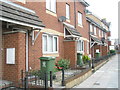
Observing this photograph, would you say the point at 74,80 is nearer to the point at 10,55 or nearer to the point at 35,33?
the point at 35,33

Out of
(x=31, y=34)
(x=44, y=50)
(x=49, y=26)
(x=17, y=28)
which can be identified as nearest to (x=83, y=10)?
(x=49, y=26)

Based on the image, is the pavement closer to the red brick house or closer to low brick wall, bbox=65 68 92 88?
low brick wall, bbox=65 68 92 88

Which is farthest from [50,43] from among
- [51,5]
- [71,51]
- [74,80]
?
[74,80]

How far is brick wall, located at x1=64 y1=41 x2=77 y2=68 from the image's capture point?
1166 cm

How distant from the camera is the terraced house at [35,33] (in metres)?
6.26

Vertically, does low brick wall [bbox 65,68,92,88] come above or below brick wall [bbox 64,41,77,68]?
below

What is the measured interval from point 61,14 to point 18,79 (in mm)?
7048

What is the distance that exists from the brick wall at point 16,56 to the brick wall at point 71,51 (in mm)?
5868

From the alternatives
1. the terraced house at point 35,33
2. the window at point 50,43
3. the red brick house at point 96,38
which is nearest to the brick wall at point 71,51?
the terraced house at point 35,33

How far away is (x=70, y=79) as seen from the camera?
290 inches

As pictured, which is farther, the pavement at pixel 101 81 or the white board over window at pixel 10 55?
the pavement at pixel 101 81

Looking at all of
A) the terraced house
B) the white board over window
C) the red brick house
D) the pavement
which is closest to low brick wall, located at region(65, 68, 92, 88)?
the pavement

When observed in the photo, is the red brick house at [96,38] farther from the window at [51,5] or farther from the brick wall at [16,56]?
the brick wall at [16,56]

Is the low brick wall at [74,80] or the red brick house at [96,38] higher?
the red brick house at [96,38]
